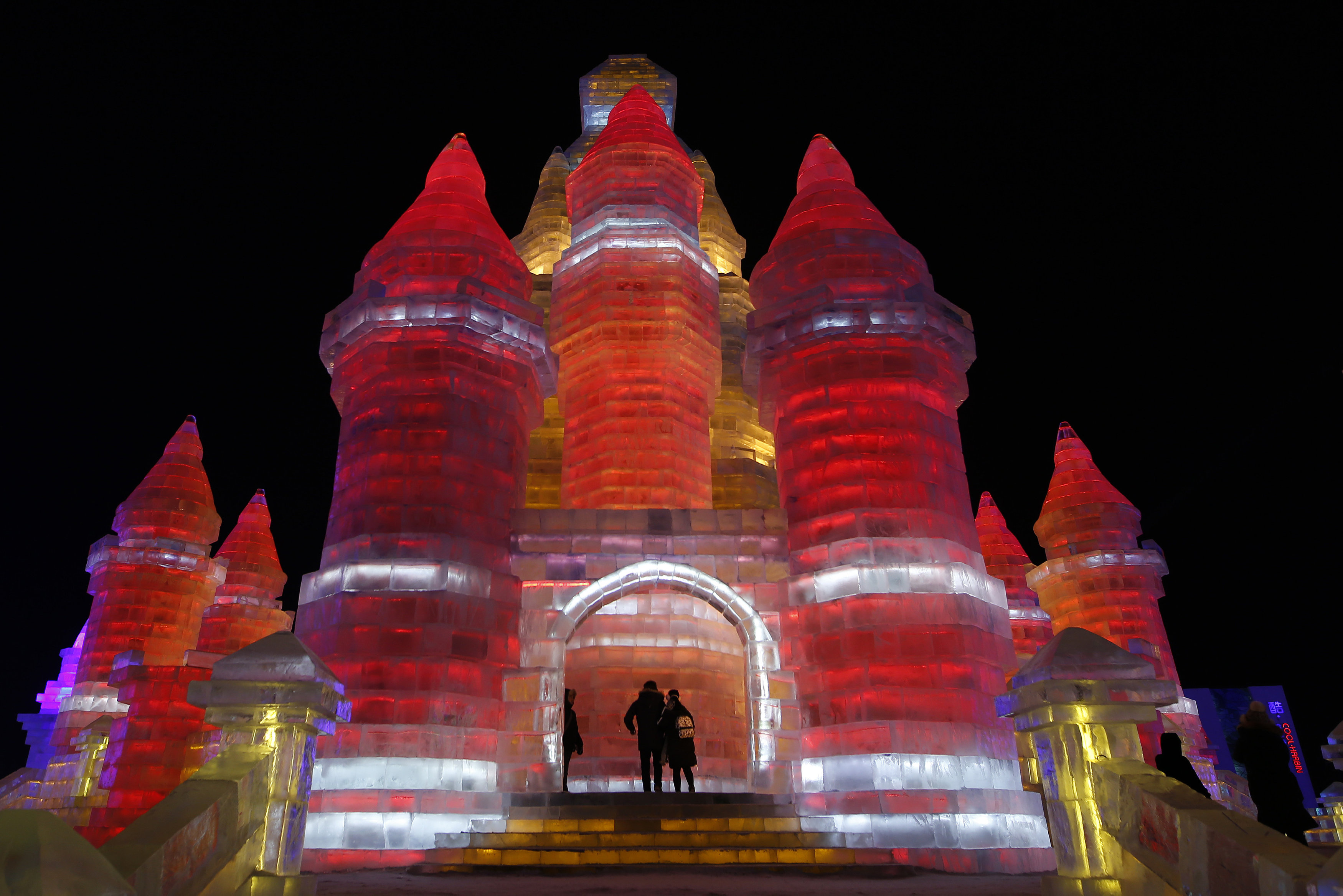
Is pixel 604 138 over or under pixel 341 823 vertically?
over

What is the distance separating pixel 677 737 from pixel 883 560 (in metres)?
3.74

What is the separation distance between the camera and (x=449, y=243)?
1388 cm

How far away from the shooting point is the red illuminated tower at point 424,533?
34.2 ft

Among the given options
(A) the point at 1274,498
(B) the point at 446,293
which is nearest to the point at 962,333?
(B) the point at 446,293

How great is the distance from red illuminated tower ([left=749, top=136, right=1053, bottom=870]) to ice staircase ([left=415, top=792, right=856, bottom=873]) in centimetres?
69

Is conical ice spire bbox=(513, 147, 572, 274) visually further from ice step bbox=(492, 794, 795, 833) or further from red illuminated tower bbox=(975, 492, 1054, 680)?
ice step bbox=(492, 794, 795, 833)

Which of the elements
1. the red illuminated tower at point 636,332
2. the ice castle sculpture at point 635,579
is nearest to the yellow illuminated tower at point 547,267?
the red illuminated tower at point 636,332

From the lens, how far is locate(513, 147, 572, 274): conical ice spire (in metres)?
24.5

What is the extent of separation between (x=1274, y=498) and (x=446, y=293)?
116 ft

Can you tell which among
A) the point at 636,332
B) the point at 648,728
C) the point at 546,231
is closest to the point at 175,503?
the point at 546,231

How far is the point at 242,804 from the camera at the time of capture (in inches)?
213

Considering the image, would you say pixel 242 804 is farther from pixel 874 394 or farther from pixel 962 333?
pixel 962 333

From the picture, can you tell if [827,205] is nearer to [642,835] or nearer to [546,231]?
[642,835]

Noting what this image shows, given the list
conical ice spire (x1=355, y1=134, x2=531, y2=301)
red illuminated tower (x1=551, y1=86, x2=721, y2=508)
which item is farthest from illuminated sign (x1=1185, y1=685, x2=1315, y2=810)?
conical ice spire (x1=355, y1=134, x2=531, y2=301)
